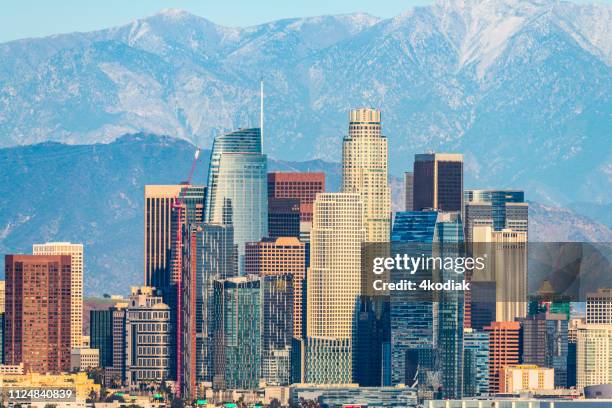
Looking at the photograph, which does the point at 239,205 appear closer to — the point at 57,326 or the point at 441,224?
the point at 57,326

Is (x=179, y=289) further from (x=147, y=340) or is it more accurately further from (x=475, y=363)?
(x=475, y=363)

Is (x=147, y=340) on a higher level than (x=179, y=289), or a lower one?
lower

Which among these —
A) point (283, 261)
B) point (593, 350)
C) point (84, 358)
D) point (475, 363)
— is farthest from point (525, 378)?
point (84, 358)

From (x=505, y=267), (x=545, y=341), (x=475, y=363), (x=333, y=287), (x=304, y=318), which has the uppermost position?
(x=505, y=267)

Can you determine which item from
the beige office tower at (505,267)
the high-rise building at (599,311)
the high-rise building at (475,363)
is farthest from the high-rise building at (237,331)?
the high-rise building at (599,311)

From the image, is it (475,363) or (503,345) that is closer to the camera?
(475,363)

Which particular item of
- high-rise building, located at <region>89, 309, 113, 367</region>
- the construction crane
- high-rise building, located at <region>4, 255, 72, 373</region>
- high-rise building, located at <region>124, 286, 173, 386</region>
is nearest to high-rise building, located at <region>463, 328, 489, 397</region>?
the construction crane
